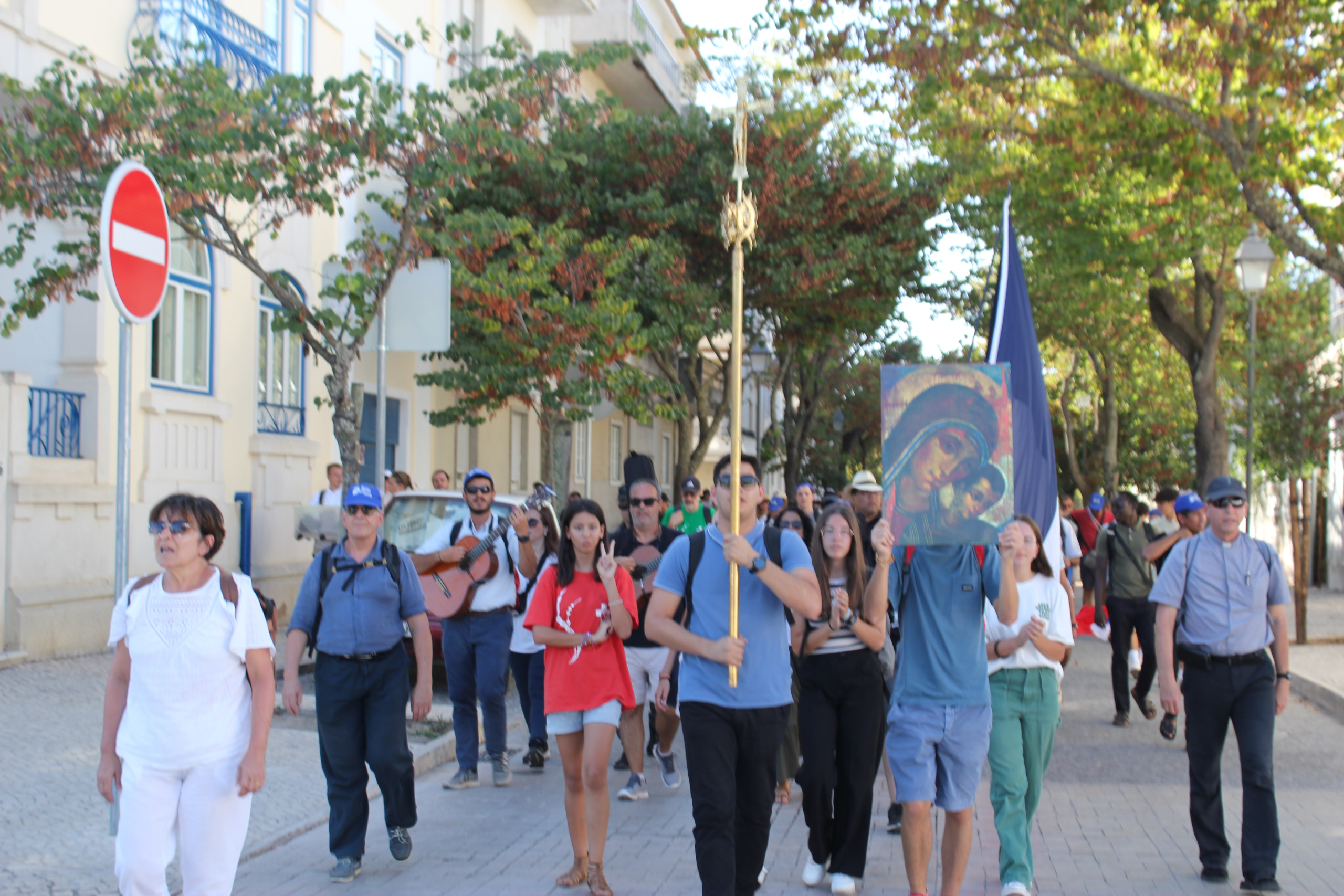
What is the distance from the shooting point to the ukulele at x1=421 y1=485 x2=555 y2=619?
8.23 m

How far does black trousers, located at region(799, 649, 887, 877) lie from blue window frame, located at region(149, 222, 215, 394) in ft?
34.8

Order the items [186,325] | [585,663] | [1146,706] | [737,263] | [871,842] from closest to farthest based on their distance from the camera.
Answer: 1. [737,263]
2. [585,663]
3. [871,842]
4. [1146,706]
5. [186,325]

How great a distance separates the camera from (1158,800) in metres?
8.02

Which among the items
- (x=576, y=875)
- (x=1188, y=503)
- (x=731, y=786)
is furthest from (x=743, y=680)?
(x=1188, y=503)

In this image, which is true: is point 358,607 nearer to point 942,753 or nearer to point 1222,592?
point 942,753

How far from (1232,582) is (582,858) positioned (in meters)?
3.27

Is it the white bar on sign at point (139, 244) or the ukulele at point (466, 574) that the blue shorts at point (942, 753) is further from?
the white bar on sign at point (139, 244)

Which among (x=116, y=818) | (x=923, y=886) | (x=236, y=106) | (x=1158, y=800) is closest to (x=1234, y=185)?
(x=1158, y=800)

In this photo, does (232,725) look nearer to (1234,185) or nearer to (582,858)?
(582,858)

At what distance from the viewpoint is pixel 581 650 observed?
629 cm

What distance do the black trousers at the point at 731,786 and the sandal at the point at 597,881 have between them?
843mm

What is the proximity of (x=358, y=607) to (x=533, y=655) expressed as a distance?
7.93 ft

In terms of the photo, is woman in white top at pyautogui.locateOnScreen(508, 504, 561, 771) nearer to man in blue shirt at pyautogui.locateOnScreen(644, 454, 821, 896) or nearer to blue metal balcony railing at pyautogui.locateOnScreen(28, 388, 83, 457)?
man in blue shirt at pyautogui.locateOnScreen(644, 454, 821, 896)

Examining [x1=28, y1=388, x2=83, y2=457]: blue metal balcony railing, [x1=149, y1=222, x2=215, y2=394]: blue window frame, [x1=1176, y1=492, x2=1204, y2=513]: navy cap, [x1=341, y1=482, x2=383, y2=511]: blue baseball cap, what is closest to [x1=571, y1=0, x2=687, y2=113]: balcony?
[x1=149, y1=222, x2=215, y2=394]: blue window frame
